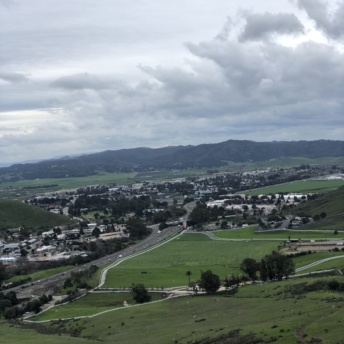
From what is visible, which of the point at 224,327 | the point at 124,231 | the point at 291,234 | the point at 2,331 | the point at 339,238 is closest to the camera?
the point at 224,327

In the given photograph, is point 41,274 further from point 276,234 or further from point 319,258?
point 276,234

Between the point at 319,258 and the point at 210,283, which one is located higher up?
the point at 210,283

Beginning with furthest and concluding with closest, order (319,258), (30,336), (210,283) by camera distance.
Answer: (319,258) < (210,283) < (30,336)

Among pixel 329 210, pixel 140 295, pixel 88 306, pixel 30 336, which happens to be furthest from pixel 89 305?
pixel 329 210

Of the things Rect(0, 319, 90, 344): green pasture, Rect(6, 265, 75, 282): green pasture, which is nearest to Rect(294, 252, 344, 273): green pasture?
Rect(0, 319, 90, 344): green pasture

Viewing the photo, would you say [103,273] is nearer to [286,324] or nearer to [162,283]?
[162,283]

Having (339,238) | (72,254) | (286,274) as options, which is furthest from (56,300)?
(339,238)

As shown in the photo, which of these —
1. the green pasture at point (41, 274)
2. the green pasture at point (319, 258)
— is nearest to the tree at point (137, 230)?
the green pasture at point (41, 274)
